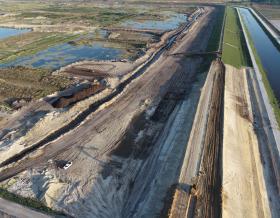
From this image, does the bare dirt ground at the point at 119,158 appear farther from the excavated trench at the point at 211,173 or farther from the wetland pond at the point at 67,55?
the wetland pond at the point at 67,55

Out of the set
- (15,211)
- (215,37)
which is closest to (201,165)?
(15,211)

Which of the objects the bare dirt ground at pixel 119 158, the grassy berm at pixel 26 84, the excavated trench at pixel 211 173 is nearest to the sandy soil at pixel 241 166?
the excavated trench at pixel 211 173

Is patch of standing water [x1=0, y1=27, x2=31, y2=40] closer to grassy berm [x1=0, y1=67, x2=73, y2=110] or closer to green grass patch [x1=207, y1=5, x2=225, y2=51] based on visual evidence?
grassy berm [x1=0, y1=67, x2=73, y2=110]

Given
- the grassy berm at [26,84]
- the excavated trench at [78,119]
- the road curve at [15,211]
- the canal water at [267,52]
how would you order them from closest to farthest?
the road curve at [15,211]
the excavated trench at [78,119]
the grassy berm at [26,84]
the canal water at [267,52]

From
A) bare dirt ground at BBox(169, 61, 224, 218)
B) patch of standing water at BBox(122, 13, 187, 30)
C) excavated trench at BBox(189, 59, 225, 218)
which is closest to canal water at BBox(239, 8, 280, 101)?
bare dirt ground at BBox(169, 61, 224, 218)

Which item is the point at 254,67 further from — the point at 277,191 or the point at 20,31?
the point at 20,31

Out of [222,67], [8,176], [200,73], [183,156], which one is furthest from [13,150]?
[222,67]

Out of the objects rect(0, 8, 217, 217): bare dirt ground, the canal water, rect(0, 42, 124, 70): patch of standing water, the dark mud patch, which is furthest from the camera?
rect(0, 42, 124, 70): patch of standing water
